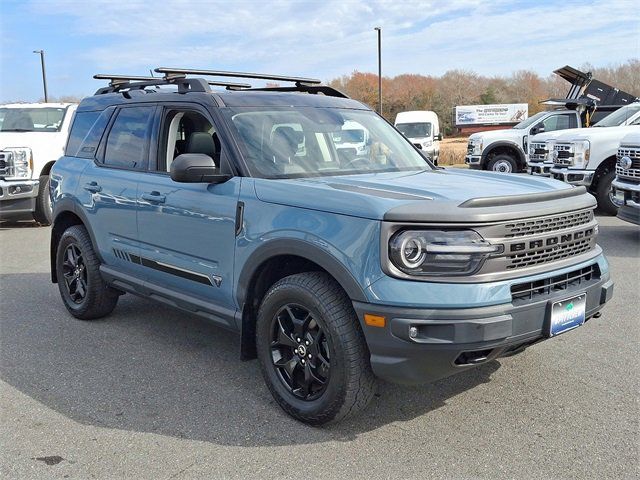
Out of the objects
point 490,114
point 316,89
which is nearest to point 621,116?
point 316,89

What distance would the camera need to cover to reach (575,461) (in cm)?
302

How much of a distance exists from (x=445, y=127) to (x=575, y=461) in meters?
71.1

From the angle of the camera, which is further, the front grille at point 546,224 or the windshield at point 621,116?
the windshield at point 621,116

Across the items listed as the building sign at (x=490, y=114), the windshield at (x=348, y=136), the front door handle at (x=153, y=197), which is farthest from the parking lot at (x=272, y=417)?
the building sign at (x=490, y=114)

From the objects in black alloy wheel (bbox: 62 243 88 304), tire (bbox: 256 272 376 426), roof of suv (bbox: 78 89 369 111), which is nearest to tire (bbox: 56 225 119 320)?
black alloy wheel (bbox: 62 243 88 304)

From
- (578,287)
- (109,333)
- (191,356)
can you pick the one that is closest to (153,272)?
(191,356)

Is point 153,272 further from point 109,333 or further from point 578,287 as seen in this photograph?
point 578,287

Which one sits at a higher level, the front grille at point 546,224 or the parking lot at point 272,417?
the front grille at point 546,224

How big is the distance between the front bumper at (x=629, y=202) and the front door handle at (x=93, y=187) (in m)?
6.53

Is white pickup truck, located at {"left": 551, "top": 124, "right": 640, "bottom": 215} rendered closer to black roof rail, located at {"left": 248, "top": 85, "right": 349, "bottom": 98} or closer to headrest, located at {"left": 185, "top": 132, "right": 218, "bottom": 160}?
black roof rail, located at {"left": 248, "top": 85, "right": 349, "bottom": 98}

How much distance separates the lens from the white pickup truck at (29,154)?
1060 centimetres

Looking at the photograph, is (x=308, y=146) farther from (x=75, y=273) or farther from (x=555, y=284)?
(x=75, y=273)

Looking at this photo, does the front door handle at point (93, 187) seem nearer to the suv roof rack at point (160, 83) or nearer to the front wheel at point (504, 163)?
the suv roof rack at point (160, 83)

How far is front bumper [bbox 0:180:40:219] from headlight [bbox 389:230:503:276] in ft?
30.9
